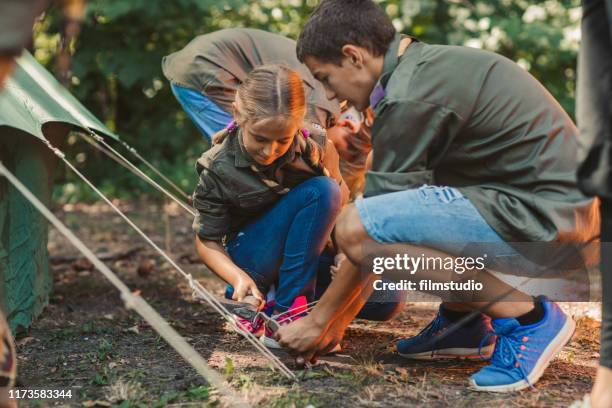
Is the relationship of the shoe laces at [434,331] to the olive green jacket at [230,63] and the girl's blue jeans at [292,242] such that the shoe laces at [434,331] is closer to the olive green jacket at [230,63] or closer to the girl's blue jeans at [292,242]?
the girl's blue jeans at [292,242]

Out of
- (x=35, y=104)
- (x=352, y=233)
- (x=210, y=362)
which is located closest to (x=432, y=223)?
(x=352, y=233)

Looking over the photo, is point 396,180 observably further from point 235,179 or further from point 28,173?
point 28,173

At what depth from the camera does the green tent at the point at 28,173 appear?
124 inches

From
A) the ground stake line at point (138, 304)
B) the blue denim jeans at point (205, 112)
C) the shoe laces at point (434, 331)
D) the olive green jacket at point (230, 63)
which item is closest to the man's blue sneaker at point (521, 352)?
the shoe laces at point (434, 331)

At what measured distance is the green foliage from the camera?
6.16 m

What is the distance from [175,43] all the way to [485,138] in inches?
188

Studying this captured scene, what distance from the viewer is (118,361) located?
2.73m

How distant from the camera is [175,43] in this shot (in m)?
6.61

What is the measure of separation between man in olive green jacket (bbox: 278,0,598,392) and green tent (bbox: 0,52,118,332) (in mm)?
1348

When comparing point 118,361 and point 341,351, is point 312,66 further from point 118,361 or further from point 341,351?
point 118,361

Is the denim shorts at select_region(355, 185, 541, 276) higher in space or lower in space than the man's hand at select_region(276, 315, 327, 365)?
higher

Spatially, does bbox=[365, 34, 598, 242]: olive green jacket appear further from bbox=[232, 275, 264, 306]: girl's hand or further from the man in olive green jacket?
bbox=[232, 275, 264, 306]: girl's hand

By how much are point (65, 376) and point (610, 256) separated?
5.75ft

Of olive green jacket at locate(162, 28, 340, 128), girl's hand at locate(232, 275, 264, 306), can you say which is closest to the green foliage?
olive green jacket at locate(162, 28, 340, 128)
